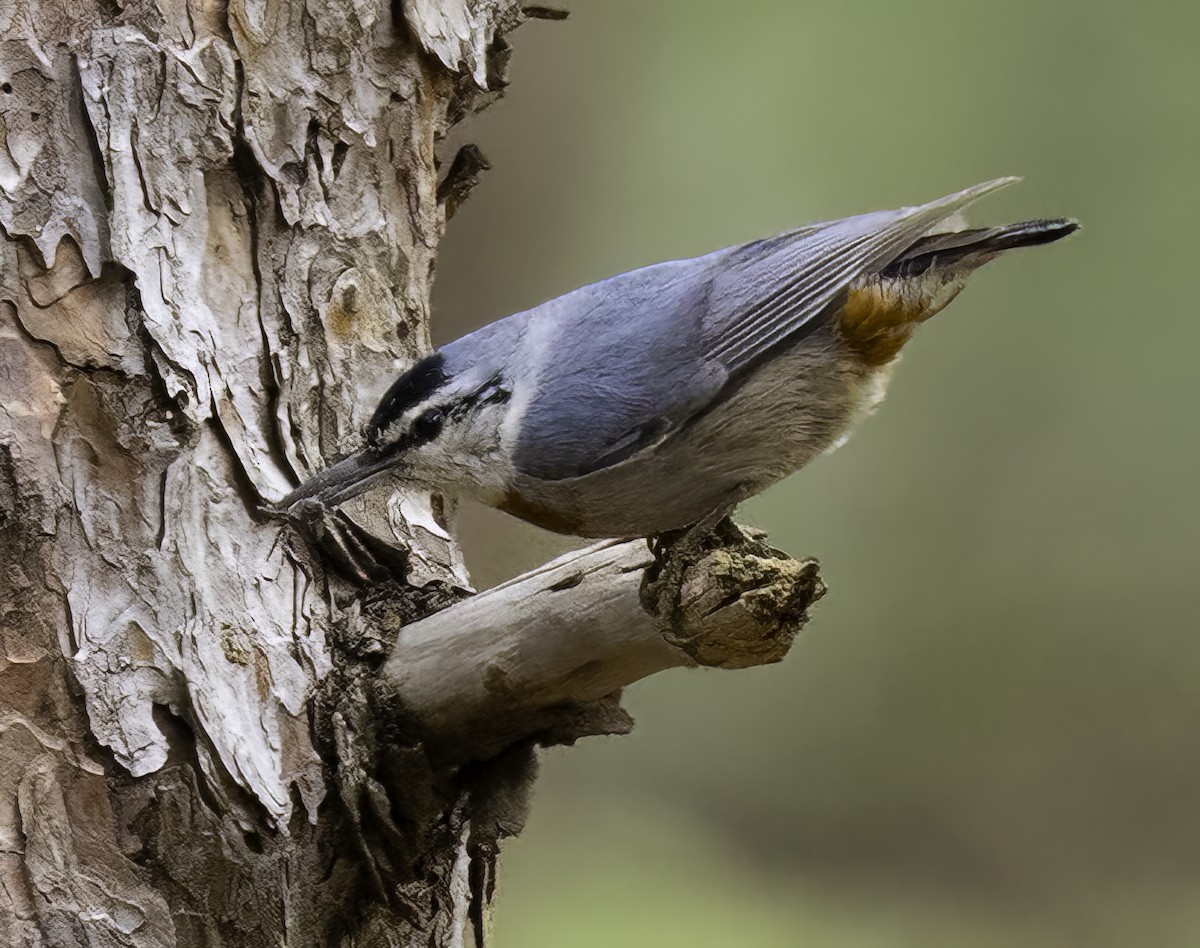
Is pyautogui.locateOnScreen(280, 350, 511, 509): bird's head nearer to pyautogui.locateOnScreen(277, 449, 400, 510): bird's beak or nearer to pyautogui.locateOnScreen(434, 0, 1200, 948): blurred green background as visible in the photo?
pyautogui.locateOnScreen(277, 449, 400, 510): bird's beak

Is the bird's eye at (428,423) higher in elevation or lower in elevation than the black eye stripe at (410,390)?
lower

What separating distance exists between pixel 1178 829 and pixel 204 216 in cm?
207

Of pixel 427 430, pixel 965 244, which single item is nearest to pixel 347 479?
pixel 427 430

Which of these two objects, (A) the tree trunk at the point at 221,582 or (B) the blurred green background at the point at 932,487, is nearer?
(A) the tree trunk at the point at 221,582

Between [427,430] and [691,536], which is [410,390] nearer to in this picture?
[427,430]

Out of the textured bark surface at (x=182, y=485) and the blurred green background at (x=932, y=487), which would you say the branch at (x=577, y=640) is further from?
the blurred green background at (x=932, y=487)

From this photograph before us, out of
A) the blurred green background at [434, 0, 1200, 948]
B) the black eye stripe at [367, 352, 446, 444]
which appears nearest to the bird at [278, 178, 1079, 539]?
the black eye stripe at [367, 352, 446, 444]

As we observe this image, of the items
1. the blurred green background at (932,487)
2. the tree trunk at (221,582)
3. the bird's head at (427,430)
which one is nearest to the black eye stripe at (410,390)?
the bird's head at (427,430)

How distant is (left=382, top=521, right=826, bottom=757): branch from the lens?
1171 mm

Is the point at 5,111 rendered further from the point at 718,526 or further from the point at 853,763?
the point at 853,763

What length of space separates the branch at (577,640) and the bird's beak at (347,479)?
0.66 feet

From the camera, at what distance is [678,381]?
1188mm

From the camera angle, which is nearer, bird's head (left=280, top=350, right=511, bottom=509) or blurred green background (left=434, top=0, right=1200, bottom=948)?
bird's head (left=280, top=350, right=511, bottom=509)

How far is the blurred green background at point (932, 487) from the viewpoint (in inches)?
86.0
